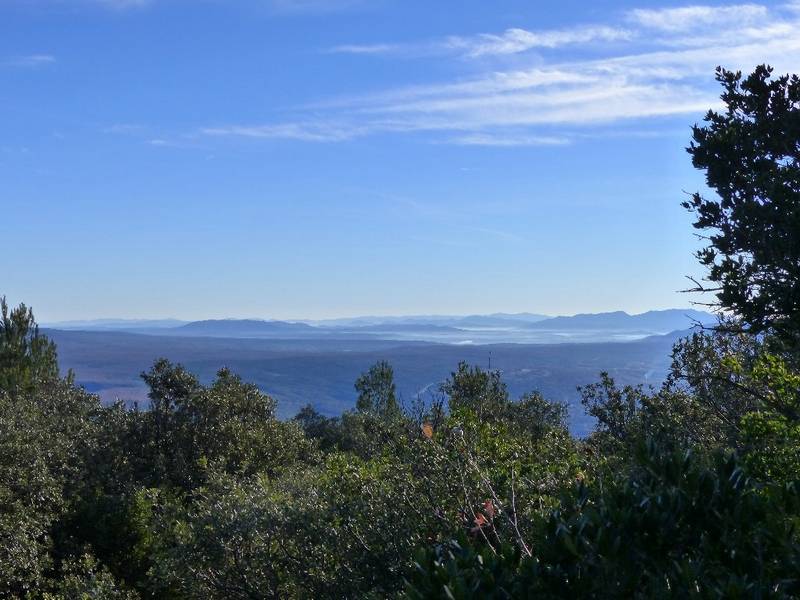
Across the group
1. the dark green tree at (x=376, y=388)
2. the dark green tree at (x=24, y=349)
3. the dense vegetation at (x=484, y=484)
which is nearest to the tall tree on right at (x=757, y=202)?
the dense vegetation at (x=484, y=484)

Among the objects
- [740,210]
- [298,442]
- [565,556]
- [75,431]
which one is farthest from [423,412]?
[75,431]

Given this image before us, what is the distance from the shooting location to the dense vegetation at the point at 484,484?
5.98 m

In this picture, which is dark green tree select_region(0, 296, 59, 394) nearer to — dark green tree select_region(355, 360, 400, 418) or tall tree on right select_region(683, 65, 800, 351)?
dark green tree select_region(355, 360, 400, 418)

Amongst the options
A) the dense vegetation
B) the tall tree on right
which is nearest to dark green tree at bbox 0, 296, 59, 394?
the dense vegetation

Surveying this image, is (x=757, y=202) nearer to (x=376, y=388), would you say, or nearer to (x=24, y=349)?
(x=24, y=349)

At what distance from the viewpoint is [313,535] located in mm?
13094

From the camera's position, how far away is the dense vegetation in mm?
5979

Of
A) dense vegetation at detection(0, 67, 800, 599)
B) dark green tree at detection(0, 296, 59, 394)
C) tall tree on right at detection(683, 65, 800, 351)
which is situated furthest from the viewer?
dark green tree at detection(0, 296, 59, 394)

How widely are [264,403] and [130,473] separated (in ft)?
16.7

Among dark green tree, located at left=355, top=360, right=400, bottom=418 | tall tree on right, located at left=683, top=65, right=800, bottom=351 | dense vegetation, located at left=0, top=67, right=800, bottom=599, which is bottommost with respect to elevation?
dark green tree, located at left=355, top=360, right=400, bottom=418

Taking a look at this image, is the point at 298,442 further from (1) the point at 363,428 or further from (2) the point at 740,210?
(2) the point at 740,210

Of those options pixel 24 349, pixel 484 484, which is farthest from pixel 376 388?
pixel 484 484

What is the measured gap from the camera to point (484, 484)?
448 inches

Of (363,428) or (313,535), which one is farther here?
(363,428)
